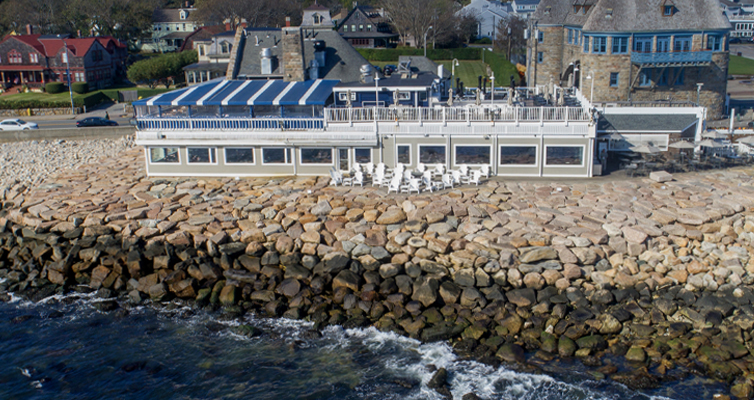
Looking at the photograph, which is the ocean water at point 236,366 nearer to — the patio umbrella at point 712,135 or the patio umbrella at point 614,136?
the patio umbrella at point 614,136

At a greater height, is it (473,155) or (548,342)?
(473,155)

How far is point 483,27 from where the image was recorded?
102188mm

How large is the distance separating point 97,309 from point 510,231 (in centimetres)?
1599

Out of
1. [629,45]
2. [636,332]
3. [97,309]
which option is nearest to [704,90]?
[629,45]

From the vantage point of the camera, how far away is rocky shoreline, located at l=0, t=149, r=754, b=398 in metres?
20.9

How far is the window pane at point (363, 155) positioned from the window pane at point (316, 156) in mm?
1332

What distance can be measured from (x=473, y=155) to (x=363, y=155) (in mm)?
5353

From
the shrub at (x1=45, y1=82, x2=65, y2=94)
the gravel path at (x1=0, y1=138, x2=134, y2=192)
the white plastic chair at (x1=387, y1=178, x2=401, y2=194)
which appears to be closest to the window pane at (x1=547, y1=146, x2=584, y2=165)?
the white plastic chair at (x1=387, y1=178, x2=401, y2=194)

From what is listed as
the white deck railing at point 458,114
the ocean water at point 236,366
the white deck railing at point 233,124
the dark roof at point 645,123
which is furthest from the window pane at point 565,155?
the ocean water at point 236,366

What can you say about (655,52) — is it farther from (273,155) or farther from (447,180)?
(273,155)

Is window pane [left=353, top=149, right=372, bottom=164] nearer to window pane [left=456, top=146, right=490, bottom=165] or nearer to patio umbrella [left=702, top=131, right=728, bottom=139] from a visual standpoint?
window pane [left=456, top=146, right=490, bottom=165]

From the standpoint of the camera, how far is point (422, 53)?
7912cm

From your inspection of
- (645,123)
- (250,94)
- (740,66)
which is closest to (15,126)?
(250,94)

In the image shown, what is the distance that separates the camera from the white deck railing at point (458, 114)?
30250mm
